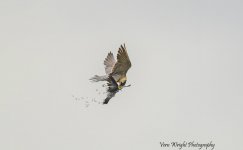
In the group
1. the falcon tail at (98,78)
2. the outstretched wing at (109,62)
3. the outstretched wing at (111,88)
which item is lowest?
the outstretched wing at (111,88)

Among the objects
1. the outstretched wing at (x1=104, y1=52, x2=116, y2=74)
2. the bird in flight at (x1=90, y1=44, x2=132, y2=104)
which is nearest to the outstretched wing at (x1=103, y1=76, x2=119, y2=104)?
A: the bird in flight at (x1=90, y1=44, x2=132, y2=104)

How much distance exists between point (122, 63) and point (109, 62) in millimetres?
1428

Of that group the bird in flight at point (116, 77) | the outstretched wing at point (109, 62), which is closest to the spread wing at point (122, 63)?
the bird in flight at point (116, 77)

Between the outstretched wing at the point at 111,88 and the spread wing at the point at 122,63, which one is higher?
the spread wing at the point at 122,63

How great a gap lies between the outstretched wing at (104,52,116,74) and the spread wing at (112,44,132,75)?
65cm

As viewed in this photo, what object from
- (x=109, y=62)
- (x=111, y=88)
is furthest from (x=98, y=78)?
(x=109, y=62)

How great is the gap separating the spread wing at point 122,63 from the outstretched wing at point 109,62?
0.65m

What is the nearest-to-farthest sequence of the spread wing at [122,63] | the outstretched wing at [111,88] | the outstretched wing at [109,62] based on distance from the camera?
the spread wing at [122,63]
the outstretched wing at [111,88]
the outstretched wing at [109,62]

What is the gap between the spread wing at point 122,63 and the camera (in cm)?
2205

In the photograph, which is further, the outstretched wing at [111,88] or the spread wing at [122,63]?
the outstretched wing at [111,88]

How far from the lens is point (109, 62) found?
933 inches

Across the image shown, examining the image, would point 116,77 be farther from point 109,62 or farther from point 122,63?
point 109,62

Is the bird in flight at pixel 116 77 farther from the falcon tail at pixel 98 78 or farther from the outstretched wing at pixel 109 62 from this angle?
the outstretched wing at pixel 109 62

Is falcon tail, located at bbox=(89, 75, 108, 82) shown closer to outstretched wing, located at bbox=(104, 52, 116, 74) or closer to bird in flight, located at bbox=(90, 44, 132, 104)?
bird in flight, located at bbox=(90, 44, 132, 104)
